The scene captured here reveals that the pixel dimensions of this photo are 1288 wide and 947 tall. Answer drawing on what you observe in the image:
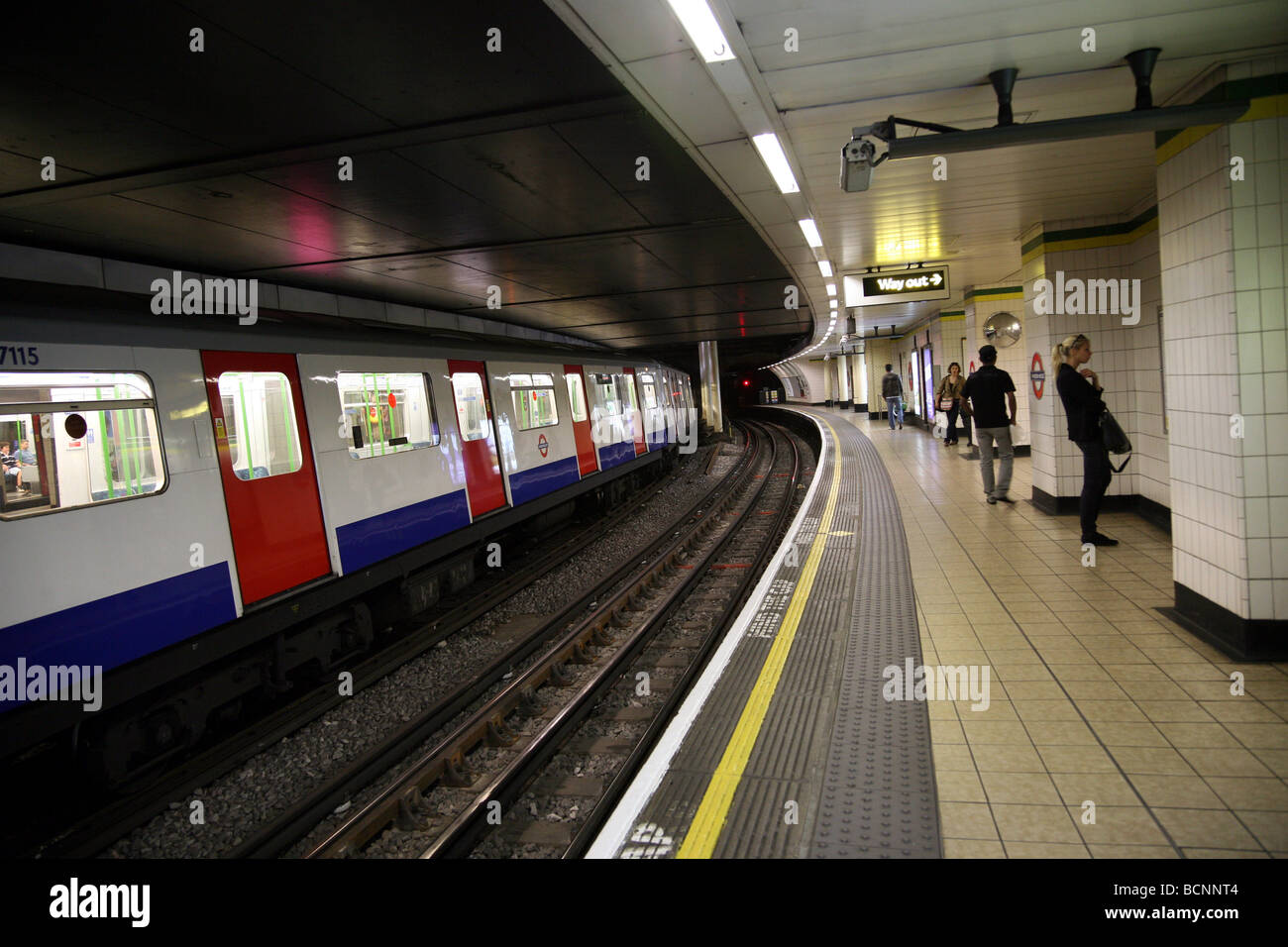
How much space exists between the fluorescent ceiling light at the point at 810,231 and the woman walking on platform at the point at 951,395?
5568mm

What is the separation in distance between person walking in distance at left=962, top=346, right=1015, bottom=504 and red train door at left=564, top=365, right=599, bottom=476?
5.88 meters

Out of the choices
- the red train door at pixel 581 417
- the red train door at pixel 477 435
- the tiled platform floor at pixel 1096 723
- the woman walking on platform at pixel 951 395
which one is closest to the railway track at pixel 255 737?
the red train door at pixel 477 435

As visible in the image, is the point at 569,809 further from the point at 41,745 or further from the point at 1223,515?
the point at 1223,515

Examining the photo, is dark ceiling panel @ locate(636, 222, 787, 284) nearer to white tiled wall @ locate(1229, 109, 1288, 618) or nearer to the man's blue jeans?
white tiled wall @ locate(1229, 109, 1288, 618)

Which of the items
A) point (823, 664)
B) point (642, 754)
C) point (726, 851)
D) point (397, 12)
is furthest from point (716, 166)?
point (726, 851)

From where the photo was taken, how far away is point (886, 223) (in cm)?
866

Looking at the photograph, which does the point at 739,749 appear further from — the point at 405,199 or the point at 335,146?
the point at 405,199

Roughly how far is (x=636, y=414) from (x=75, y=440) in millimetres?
12411

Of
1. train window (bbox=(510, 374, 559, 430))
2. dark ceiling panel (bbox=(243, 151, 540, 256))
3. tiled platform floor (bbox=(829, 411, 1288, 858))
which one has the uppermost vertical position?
dark ceiling panel (bbox=(243, 151, 540, 256))

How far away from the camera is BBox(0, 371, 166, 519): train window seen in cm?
400

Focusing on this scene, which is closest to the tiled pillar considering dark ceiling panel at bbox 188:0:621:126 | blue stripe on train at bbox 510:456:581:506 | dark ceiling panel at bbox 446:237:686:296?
dark ceiling panel at bbox 188:0:621:126

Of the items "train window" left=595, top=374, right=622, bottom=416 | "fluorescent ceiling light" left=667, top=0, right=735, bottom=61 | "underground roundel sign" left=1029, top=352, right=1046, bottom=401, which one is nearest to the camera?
"fluorescent ceiling light" left=667, top=0, right=735, bottom=61

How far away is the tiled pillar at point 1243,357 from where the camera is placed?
436 centimetres

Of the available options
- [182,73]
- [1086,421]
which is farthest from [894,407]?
[182,73]
